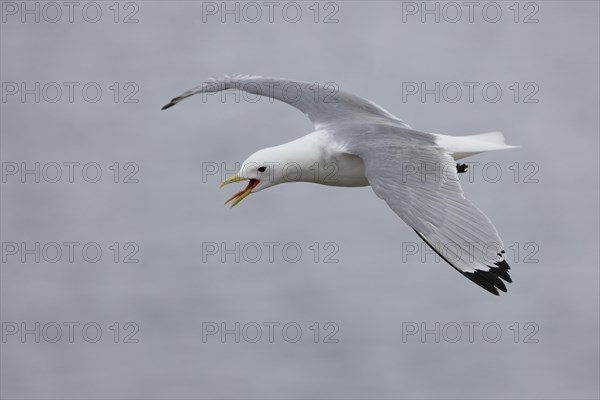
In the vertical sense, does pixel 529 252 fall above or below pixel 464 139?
below

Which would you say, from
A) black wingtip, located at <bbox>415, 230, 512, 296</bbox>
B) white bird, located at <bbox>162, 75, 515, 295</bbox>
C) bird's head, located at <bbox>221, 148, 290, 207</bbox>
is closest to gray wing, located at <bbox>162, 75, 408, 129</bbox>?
white bird, located at <bbox>162, 75, 515, 295</bbox>

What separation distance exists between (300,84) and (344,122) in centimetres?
85

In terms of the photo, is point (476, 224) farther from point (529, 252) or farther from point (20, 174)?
point (20, 174)

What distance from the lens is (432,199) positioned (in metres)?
7.27

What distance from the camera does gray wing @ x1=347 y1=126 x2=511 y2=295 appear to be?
6805mm

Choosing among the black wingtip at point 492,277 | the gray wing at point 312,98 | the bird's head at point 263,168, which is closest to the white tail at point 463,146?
the gray wing at point 312,98

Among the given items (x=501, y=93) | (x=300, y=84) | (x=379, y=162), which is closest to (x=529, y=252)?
(x=501, y=93)

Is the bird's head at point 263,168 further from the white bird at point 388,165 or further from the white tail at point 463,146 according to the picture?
the white tail at point 463,146

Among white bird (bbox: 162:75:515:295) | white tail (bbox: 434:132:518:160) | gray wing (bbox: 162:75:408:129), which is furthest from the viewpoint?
gray wing (bbox: 162:75:408:129)

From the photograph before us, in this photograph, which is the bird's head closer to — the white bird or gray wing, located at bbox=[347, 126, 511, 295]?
the white bird

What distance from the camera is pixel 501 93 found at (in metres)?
16.9

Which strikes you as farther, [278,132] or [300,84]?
[278,132]

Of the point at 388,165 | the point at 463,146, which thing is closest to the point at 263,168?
the point at 388,165

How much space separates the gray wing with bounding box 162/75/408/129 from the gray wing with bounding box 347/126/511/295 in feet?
2.24
